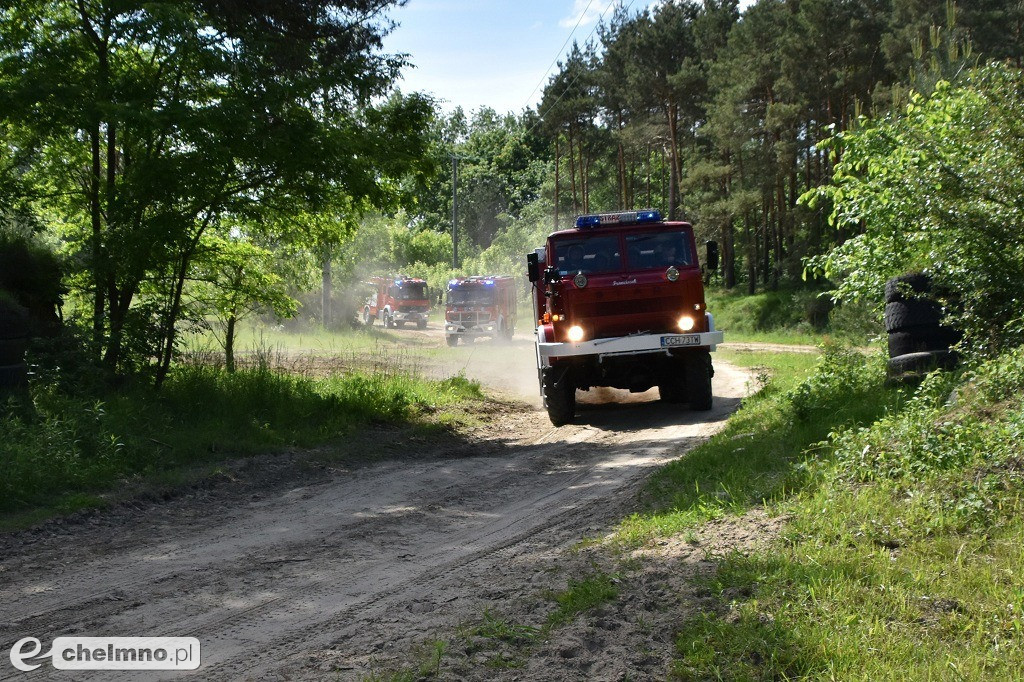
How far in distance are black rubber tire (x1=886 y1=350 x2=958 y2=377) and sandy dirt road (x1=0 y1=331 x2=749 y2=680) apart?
257cm

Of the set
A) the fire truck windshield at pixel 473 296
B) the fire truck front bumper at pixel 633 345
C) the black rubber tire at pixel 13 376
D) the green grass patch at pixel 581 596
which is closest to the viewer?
the green grass patch at pixel 581 596

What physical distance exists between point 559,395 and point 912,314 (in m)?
5.37

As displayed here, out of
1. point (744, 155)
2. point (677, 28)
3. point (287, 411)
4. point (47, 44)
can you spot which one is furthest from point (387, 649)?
point (677, 28)

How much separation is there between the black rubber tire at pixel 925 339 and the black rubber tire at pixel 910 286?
1.11ft

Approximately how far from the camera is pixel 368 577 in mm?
5707

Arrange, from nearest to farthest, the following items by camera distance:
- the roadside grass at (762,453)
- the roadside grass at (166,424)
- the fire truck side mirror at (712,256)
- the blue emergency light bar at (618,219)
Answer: the roadside grass at (762,453)
the roadside grass at (166,424)
the fire truck side mirror at (712,256)
the blue emergency light bar at (618,219)

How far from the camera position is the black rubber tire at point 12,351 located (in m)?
9.16

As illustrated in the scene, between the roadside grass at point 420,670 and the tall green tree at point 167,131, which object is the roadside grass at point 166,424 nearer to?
the tall green tree at point 167,131

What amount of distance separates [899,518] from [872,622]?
4.36 feet

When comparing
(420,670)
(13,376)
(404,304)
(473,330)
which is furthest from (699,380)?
(404,304)

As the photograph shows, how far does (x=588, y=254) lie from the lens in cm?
1300

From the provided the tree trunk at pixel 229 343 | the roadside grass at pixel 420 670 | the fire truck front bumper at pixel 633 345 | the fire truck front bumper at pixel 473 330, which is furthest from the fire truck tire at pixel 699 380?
the fire truck front bumper at pixel 473 330

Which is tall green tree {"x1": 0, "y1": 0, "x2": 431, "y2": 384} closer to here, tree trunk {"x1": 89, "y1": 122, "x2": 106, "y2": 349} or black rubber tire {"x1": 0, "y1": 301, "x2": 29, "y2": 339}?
tree trunk {"x1": 89, "y1": 122, "x2": 106, "y2": 349}

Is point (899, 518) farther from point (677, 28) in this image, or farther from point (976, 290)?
point (677, 28)
